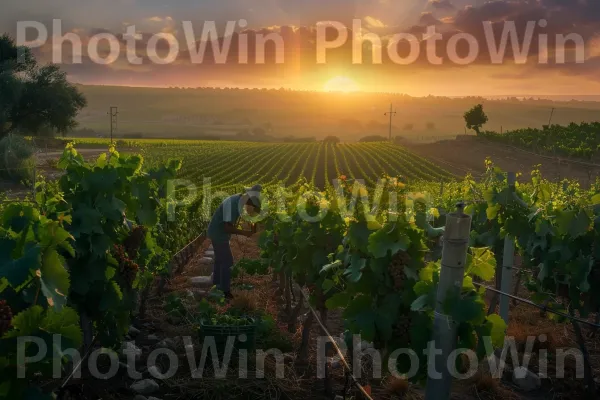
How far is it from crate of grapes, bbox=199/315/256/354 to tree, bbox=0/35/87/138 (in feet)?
132

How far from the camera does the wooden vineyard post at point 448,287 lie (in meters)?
2.80

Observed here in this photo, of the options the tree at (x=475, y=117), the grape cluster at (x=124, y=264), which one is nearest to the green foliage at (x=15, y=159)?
the grape cluster at (x=124, y=264)

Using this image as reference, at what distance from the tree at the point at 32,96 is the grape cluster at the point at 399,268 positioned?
139 feet

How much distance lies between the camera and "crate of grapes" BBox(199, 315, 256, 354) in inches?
228

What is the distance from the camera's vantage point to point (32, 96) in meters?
42.3

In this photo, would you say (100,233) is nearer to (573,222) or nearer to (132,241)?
(132,241)

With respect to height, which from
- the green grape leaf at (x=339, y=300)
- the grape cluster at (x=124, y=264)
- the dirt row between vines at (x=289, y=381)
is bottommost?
the dirt row between vines at (x=289, y=381)

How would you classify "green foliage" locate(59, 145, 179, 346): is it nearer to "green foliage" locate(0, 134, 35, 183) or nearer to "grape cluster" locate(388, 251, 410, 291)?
"grape cluster" locate(388, 251, 410, 291)

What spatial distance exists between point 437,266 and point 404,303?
43 centimetres

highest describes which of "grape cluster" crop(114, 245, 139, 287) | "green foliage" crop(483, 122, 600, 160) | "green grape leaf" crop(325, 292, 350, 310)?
"green foliage" crop(483, 122, 600, 160)

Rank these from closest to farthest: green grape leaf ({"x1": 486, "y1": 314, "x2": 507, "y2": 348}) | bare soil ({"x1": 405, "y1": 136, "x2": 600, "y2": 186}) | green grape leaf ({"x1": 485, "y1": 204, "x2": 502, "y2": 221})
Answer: green grape leaf ({"x1": 486, "y1": 314, "x2": 507, "y2": 348}), green grape leaf ({"x1": 485, "y1": 204, "x2": 502, "y2": 221}), bare soil ({"x1": 405, "y1": 136, "x2": 600, "y2": 186})

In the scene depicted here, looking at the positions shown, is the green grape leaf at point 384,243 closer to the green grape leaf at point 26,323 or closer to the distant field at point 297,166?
the green grape leaf at point 26,323

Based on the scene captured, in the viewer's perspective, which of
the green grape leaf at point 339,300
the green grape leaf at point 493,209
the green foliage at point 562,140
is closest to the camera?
the green grape leaf at point 339,300

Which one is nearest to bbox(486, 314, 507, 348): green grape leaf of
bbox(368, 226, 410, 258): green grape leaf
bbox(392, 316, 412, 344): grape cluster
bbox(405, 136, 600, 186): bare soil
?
bbox(392, 316, 412, 344): grape cluster
